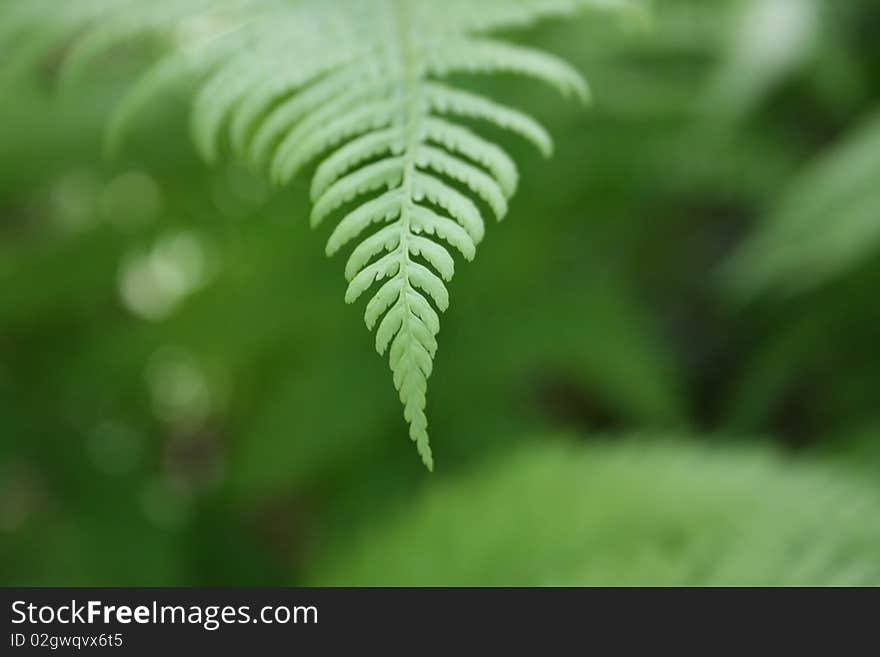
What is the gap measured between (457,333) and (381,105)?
949mm

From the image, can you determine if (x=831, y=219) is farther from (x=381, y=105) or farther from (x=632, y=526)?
(x=381, y=105)

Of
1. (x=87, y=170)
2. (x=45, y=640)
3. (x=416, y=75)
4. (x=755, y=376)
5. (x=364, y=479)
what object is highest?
(x=87, y=170)

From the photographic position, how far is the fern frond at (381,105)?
52cm

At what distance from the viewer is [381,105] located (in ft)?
2.15

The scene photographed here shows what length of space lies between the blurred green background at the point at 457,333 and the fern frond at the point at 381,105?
511 mm

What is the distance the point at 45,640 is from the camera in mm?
1068

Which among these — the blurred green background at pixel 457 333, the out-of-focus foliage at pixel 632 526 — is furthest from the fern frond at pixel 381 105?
the blurred green background at pixel 457 333

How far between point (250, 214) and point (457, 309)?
358mm

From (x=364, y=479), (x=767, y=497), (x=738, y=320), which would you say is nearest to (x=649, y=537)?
(x=767, y=497)

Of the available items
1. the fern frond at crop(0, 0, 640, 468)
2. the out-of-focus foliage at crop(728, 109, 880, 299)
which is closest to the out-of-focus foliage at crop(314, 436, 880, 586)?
the out-of-focus foliage at crop(728, 109, 880, 299)

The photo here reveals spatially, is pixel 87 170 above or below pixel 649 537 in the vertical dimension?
above

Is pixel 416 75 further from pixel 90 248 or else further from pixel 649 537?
pixel 90 248

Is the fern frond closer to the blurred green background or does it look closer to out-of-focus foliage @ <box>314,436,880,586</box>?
out-of-focus foliage @ <box>314,436,880,586</box>

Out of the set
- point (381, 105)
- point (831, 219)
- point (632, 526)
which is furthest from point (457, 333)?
point (381, 105)
